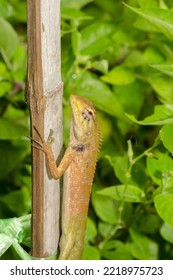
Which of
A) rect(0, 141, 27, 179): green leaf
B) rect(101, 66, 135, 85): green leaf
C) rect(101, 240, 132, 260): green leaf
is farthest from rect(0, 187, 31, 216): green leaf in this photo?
rect(101, 66, 135, 85): green leaf

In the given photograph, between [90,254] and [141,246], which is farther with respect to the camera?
[141,246]

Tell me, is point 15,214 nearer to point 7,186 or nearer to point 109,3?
point 7,186

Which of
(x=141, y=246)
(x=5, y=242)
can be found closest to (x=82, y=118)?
(x=5, y=242)

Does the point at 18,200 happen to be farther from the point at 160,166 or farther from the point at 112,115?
the point at 160,166

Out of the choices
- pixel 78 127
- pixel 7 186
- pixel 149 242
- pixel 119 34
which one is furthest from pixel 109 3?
pixel 78 127

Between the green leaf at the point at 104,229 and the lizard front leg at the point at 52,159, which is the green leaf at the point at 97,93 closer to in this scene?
the green leaf at the point at 104,229

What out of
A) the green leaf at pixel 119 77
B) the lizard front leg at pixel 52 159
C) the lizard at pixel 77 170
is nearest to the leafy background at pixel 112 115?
the green leaf at pixel 119 77

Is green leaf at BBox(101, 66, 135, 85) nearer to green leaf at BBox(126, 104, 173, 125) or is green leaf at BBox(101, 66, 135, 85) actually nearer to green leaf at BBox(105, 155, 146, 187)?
green leaf at BBox(105, 155, 146, 187)

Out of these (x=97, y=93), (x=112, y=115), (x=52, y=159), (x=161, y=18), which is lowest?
(x=112, y=115)
